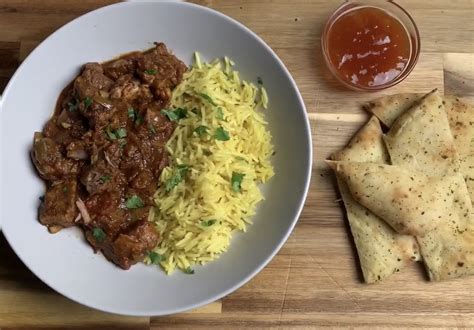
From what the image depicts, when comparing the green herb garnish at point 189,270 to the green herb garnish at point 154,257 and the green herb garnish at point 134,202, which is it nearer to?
the green herb garnish at point 154,257

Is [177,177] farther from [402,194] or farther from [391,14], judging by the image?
[391,14]

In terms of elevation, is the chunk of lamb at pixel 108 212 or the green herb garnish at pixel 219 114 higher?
the green herb garnish at pixel 219 114

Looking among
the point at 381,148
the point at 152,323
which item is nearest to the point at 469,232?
the point at 381,148

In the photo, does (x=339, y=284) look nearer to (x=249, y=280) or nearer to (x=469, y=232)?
(x=249, y=280)

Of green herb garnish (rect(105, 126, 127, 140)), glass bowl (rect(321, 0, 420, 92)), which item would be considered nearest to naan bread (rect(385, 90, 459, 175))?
glass bowl (rect(321, 0, 420, 92))

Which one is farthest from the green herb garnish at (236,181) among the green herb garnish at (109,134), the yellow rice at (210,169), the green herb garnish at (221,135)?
the green herb garnish at (109,134)

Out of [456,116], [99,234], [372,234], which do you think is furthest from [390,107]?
[99,234]

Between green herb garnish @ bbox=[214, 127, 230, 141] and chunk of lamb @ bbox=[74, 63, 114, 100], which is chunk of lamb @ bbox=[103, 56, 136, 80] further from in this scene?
green herb garnish @ bbox=[214, 127, 230, 141]
